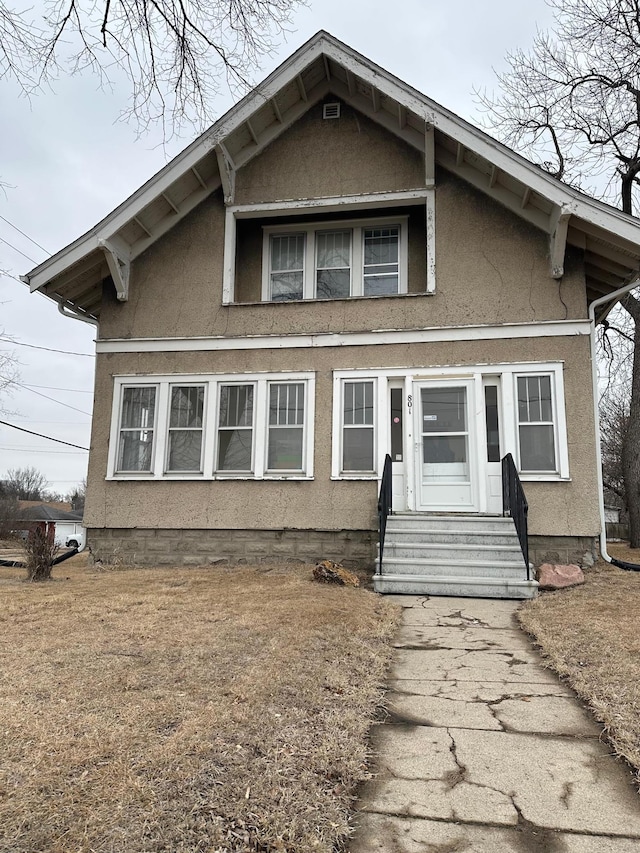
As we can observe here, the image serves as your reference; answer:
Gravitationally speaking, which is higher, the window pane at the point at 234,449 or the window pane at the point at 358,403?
the window pane at the point at 358,403

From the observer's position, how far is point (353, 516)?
9.12 metres

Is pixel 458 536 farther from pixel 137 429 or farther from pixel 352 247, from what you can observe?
pixel 137 429

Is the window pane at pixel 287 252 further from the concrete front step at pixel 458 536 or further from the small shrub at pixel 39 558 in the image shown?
the small shrub at pixel 39 558

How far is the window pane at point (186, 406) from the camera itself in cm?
999

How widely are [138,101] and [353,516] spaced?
615cm

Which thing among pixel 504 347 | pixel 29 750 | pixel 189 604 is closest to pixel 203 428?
pixel 189 604

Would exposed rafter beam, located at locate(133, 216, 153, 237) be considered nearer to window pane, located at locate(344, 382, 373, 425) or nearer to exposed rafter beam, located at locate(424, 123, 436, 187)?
window pane, located at locate(344, 382, 373, 425)

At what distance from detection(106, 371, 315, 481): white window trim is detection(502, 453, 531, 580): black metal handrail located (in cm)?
292

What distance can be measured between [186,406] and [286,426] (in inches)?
70.2

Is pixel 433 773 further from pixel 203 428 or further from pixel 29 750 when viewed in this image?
pixel 203 428

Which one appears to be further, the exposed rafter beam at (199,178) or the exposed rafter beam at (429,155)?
the exposed rafter beam at (199,178)

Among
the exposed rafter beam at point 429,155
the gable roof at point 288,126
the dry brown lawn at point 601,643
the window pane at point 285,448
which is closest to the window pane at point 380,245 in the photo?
the exposed rafter beam at point 429,155

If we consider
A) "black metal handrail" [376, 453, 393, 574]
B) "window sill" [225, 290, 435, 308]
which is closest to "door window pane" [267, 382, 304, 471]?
"window sill" [225, 290, 435, 308]

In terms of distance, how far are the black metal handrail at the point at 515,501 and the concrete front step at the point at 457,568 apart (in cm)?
18
